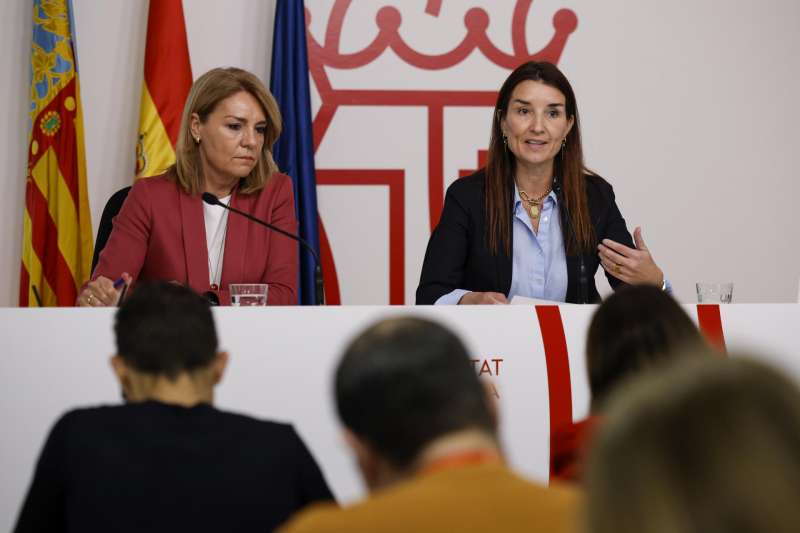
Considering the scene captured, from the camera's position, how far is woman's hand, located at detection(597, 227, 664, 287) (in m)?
2.98

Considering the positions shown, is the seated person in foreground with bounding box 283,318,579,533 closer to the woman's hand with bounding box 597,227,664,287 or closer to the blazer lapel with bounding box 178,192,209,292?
the woman's hand with bounding box 597,227,664,287

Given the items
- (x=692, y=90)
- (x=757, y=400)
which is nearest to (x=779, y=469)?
(x=757, y=400)

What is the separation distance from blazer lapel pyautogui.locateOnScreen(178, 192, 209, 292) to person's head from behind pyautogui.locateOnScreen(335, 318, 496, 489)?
88.2 inches

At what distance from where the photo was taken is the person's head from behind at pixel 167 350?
1.56 meters

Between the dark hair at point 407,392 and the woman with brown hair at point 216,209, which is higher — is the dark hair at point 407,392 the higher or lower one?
the lower one

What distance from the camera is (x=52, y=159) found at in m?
4.38

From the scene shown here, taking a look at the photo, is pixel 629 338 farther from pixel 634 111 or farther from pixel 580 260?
pixel 634 111

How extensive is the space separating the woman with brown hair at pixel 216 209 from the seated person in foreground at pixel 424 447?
2.11 meters

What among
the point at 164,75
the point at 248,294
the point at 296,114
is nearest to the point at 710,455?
the point at 248,294

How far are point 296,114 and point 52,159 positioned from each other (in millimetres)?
990

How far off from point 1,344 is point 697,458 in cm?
212

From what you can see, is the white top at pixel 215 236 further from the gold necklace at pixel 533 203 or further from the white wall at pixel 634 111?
the white wall at pixel 634 111

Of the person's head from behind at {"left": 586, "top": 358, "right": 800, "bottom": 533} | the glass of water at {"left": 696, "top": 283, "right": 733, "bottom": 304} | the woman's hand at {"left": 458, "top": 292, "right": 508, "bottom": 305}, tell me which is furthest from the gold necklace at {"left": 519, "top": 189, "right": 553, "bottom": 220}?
the person's head from behind at {"left": 586, "top": 358, "right": 800, "bottom": 533}

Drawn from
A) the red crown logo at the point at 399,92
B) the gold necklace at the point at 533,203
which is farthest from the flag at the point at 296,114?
the gold necklace at the point at 533,203
